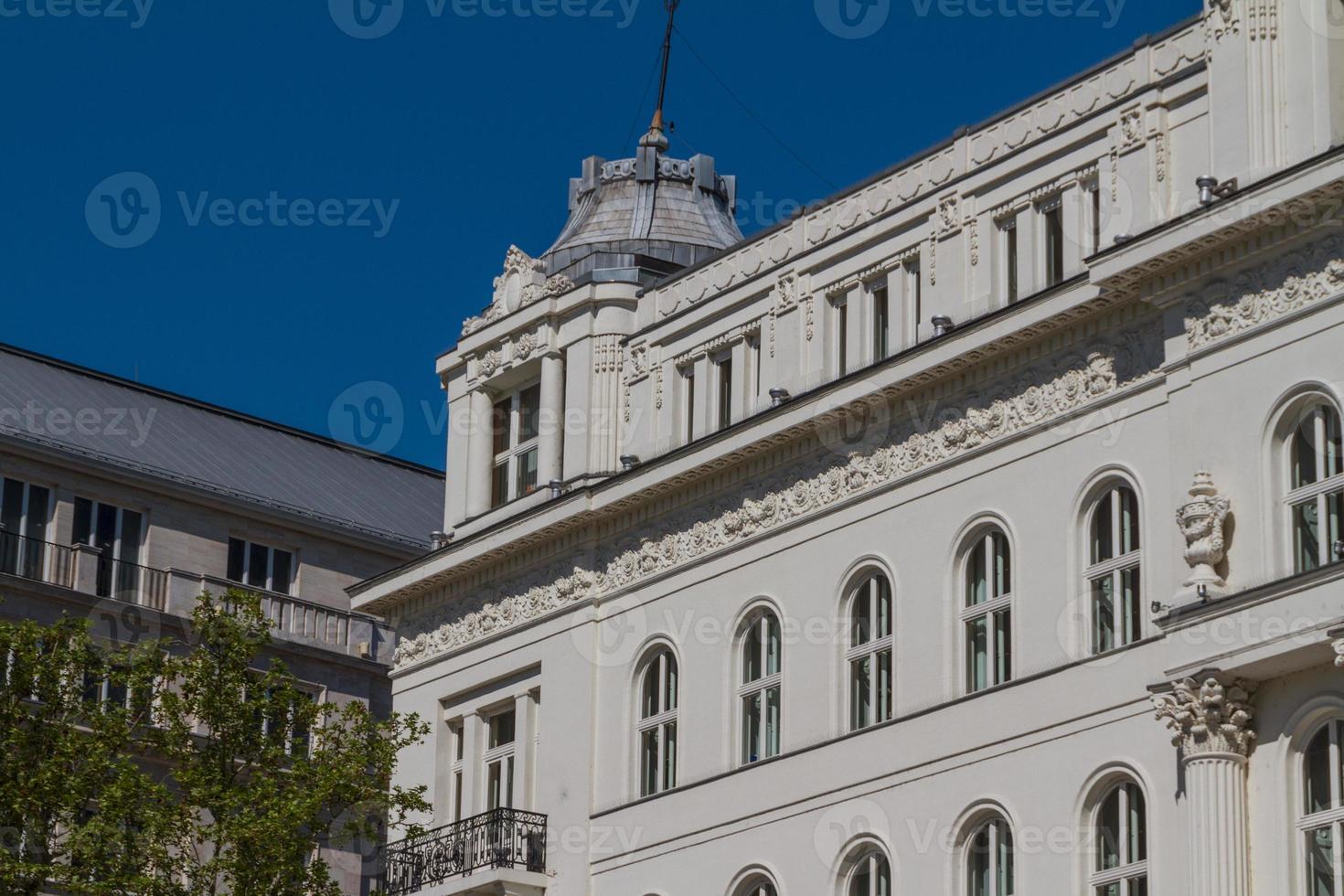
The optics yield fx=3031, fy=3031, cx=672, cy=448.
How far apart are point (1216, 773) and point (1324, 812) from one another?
141cm

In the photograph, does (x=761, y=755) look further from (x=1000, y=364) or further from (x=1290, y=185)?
(x=1290, y=185)

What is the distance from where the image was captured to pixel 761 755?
4547 cm

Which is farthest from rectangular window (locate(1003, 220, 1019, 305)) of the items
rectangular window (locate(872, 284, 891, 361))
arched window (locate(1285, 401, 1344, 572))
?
arched window (locate(1285, 401, 1344, 572))

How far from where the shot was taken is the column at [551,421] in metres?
50.7

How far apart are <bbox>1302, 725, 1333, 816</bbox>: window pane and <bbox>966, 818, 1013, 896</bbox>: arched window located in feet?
17.9

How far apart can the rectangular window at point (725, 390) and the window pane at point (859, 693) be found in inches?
216

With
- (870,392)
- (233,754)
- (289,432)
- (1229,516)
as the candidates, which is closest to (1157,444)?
(1229,516)

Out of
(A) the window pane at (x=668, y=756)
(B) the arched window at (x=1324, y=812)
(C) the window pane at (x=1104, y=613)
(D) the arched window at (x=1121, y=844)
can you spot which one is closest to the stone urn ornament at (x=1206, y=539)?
(B) the arched window at (x=1324, y=812)

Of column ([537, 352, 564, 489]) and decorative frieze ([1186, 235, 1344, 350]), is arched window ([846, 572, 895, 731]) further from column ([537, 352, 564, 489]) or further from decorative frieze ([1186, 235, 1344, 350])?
column ([537, 352, 564, 489])

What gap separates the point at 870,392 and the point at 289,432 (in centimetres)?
3669

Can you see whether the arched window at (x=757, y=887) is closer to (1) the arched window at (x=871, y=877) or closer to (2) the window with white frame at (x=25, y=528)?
(1) the arched window at (x=871, y=877)

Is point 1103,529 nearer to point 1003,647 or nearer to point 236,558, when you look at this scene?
point 1003,647

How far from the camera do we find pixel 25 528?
2657 inches

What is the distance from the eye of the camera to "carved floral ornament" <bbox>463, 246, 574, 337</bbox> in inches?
2031
